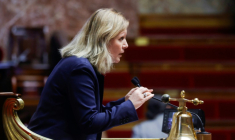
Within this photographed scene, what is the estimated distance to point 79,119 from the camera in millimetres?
845

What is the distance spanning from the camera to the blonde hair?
95 centimetres

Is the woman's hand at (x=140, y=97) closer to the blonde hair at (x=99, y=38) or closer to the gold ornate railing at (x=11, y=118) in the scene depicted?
the blonde hair at (x=99, y=38)

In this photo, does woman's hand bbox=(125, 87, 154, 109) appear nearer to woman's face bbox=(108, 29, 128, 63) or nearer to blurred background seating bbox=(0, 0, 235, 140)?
woman's face bbox=(108, 29, 128, 63)

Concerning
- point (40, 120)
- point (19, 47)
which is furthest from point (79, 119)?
point (19, 47)

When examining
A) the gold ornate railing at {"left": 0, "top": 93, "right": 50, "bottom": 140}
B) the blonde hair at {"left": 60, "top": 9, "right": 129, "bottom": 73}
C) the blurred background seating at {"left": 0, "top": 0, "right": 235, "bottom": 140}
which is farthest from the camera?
the blurred background seating at {"left": 0, "top": 0, "right": 235, "bottom": 140}

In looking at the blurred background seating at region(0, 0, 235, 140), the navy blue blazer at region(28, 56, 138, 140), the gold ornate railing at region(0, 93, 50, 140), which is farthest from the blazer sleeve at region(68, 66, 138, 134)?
the blurred background seating at region(0, 0, 235, 140)

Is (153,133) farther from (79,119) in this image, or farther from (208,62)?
(208,62)

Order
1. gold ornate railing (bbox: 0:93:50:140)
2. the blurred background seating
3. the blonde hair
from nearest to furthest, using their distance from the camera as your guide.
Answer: gold ornate railing (bbox: 0:93:50:140) → the blonde hair → the blurred background seating

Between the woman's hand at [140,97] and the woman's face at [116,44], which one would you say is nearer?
the woman's hand at [140,97]

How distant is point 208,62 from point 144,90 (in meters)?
1.94

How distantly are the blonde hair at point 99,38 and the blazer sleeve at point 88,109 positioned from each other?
74 millimetres

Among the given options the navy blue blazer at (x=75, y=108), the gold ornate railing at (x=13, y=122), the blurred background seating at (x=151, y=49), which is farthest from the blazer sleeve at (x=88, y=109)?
the blurred background seating at (x=151, y=49)

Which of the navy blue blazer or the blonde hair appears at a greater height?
the blonde hair

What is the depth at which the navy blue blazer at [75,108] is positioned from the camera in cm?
85
